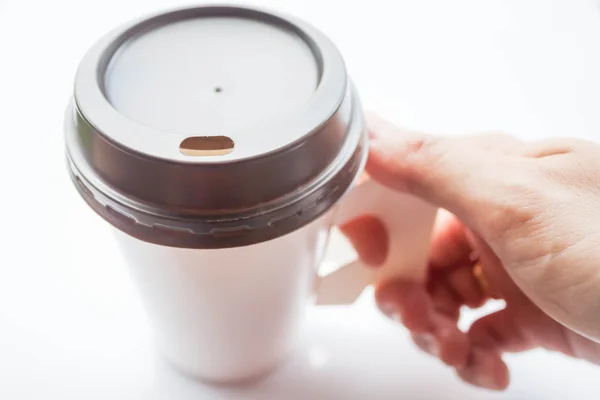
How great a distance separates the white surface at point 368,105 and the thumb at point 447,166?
21 cm

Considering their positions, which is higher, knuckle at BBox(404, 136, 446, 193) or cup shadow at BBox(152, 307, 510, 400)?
knuckle at BBox(404, 136, 446, 193)

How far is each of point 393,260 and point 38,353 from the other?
1.29 ft

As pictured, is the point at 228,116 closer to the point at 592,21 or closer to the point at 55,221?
the point at 55,221

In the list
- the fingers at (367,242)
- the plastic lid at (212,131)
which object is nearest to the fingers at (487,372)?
the fingers at (367,242)

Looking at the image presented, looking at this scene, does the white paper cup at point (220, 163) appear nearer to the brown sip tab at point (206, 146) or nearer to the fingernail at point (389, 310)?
the brown sip tab at point (206, 146)

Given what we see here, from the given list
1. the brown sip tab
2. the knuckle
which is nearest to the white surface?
the knuckle

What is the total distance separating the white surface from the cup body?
2.0 inches

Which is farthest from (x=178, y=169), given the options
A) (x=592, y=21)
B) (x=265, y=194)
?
(x=592, y=21)

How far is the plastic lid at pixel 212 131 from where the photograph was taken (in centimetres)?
37

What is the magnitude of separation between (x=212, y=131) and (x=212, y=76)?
0.24 feet

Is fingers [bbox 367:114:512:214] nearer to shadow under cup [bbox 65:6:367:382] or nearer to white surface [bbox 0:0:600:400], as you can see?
shadow under cup [bbox 65:6:367:382]

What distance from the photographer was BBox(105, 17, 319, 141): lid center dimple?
41 centimetres

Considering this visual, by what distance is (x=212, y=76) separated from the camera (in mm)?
447

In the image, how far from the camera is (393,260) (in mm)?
625
